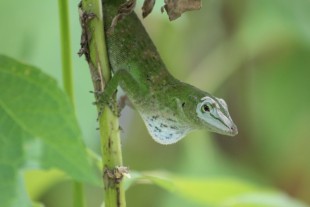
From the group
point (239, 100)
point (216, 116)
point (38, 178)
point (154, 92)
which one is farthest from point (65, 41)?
point (239, 100)

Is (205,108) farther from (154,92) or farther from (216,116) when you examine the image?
(154,92)

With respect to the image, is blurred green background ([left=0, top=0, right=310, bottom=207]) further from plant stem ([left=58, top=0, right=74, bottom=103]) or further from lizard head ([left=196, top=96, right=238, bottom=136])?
plant stem ([left=58, top=0, right=74, bottom=103])

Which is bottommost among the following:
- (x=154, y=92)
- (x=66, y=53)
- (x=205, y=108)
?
(x=66, y=53)

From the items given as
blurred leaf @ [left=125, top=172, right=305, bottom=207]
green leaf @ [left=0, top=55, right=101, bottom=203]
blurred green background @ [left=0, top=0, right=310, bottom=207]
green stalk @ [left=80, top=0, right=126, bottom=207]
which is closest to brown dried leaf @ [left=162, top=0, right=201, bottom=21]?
green stalk @ [left=80, top=0, right=126, bottom=207]

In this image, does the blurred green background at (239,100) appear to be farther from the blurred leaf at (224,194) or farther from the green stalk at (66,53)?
the green stalk at (66,53)

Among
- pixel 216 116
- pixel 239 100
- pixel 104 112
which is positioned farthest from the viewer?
pixel 239 100

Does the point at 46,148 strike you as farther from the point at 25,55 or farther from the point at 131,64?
the point at 25,55

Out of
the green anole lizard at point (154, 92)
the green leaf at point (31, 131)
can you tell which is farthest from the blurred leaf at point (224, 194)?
the green leaf at point (31, 131)

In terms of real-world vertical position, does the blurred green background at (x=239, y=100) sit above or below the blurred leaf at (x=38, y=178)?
above
